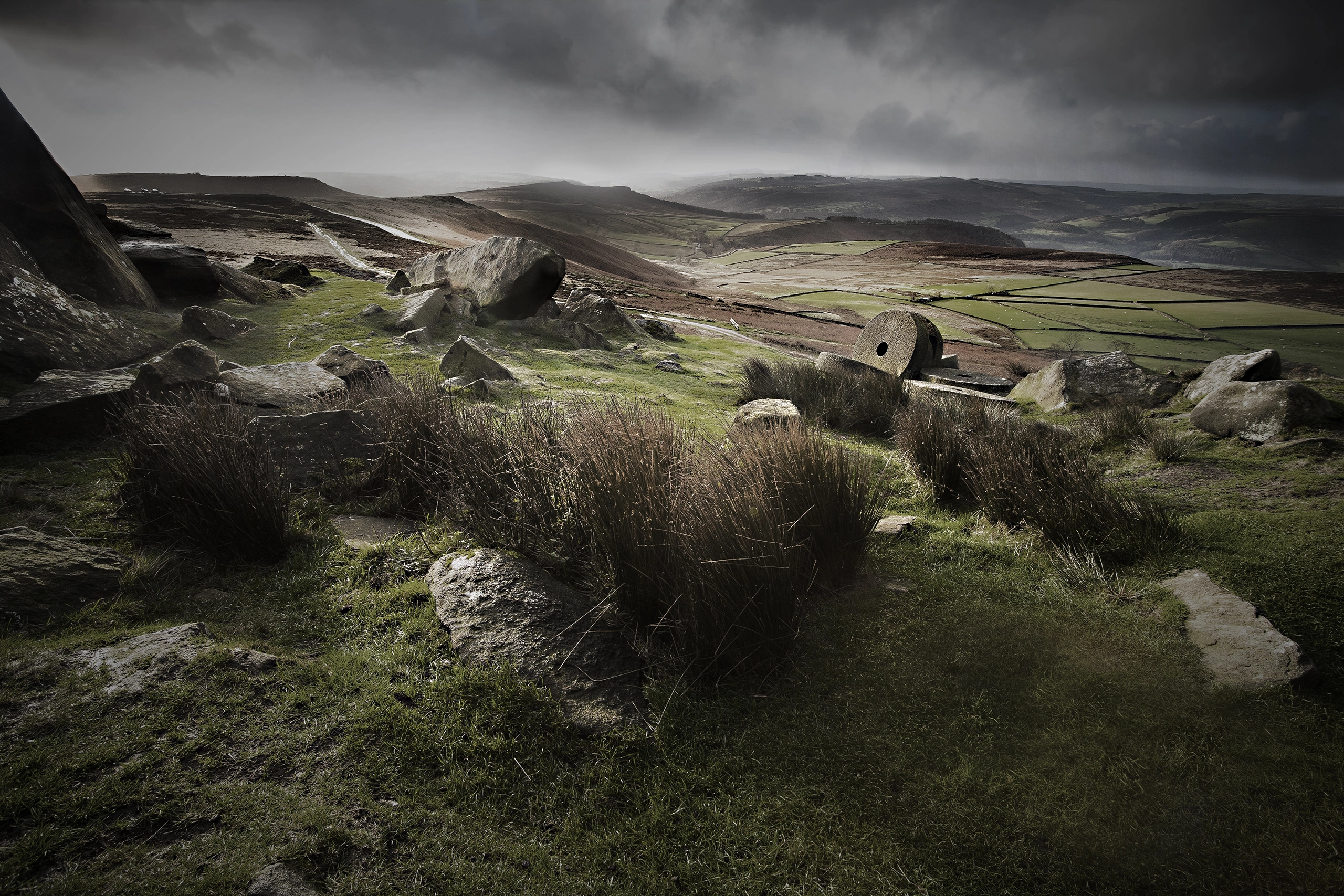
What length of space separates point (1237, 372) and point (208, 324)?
1505 cm

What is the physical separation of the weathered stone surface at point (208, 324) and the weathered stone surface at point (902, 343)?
12249 millimetres

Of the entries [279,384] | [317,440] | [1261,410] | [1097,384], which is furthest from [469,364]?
[1097,384]

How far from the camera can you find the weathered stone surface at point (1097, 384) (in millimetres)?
8648

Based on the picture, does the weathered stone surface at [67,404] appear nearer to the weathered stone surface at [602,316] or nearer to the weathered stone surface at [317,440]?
the weathered stone surface at [317,440]

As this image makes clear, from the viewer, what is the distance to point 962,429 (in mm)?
6125

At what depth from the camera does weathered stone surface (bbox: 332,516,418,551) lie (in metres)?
4.02

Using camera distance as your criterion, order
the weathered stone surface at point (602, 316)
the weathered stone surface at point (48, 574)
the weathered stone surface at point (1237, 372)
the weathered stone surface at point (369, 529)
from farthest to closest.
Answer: the weathered stone surface at point (602, 316) < the weathered stone surface at point (1237, 372) < the weathered stone surface at point (369, 529) < the weathered stone surface at point (48, 574)

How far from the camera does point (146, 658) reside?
2.52 m

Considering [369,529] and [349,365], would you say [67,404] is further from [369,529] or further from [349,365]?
[369,529]

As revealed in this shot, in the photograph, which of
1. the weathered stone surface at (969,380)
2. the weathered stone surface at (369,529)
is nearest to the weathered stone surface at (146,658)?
the weathered stone surface at (369,529)

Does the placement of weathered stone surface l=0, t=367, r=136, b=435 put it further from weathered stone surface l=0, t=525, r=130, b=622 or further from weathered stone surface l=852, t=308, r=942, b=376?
weathered stone surface l=852, t=308, r=942, b=376

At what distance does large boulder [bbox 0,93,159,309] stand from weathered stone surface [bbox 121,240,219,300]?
1.66 meters

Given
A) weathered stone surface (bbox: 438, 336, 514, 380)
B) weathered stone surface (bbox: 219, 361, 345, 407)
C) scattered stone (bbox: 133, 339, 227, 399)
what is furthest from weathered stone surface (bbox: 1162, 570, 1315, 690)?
weathered stone surface (bbox: 438, 336, 514, 380)

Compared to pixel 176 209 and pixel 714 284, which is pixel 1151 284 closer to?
pixel 714 284
